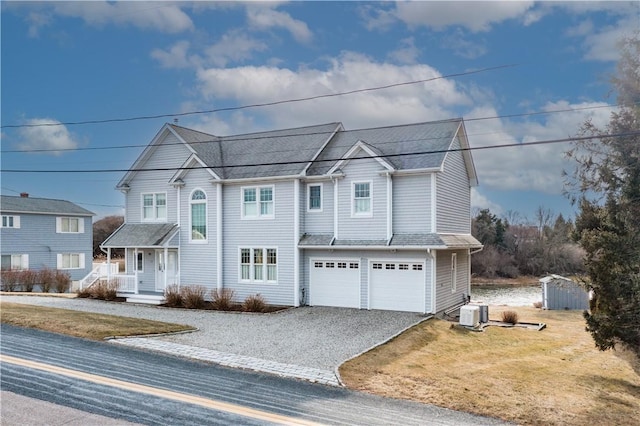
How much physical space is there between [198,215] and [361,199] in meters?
8.35

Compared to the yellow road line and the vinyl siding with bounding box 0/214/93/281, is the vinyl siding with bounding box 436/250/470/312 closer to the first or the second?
the yellow road line

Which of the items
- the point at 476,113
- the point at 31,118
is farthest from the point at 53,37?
the point at 476,113

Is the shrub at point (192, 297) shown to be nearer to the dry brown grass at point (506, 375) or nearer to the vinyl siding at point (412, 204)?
the vinyl siding at point (412, 204)

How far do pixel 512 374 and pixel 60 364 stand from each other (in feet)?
33.7

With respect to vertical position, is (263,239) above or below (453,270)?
above

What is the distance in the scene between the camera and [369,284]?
1948cm

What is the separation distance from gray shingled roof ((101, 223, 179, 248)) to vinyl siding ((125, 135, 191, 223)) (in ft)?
1.48

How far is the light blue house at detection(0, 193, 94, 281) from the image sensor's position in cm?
3534

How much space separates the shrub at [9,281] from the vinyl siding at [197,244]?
47.6 feet

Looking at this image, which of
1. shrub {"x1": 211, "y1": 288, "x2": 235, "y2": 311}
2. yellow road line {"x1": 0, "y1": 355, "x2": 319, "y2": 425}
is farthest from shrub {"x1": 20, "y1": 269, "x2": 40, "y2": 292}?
yellow road line {"x1": 0, "y1": 355, "x2": 319, "y2": 425}

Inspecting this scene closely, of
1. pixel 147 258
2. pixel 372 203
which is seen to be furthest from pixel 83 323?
pixel 372 203

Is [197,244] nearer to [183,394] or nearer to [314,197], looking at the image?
[314,197]

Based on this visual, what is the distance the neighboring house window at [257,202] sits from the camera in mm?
21328

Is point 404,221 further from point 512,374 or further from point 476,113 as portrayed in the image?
point 512,374
